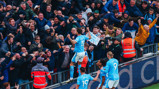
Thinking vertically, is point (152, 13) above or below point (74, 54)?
above

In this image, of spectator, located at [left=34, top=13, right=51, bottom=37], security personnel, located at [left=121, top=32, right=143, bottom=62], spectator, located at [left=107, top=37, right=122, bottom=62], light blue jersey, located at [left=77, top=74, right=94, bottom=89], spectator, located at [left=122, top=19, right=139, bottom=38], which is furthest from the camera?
spectator, located at [left=122, top=19, right=139, bottom=38]

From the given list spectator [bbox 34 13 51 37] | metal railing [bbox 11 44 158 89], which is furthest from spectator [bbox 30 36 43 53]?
spectator [bbox 34 13 51 37]

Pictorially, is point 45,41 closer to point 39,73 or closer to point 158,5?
point 39,73

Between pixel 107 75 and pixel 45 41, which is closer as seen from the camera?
pixel 107 75

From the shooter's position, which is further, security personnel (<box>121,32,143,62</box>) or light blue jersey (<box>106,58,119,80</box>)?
security personnel (<box>121,32,143,62</box>)

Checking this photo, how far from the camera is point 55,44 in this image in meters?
13.3

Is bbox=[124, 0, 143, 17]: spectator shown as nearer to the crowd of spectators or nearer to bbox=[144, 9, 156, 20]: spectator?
the crowd of spectators

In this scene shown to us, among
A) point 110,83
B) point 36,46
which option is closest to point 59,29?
point 36,46

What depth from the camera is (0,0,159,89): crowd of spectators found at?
12422mm

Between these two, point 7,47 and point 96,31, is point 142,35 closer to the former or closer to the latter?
point 96,31

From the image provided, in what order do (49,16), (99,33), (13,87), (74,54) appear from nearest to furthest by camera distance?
(13,87)
(74,54)
(99,33)
(49,16)

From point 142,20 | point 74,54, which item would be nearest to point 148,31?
point 142,20

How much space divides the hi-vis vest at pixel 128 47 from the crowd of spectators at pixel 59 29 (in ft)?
0.75

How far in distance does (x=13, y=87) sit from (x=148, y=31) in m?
6.26
